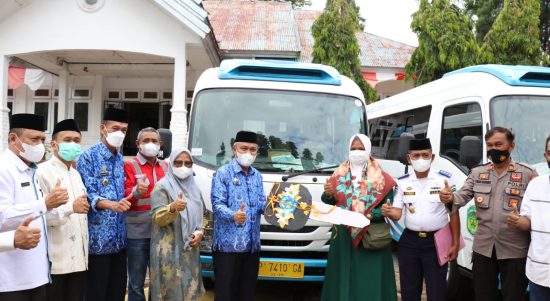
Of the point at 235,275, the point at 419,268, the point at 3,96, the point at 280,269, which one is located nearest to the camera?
the point at 419,268

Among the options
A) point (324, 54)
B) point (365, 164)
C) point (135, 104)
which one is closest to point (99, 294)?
point (365, 164)

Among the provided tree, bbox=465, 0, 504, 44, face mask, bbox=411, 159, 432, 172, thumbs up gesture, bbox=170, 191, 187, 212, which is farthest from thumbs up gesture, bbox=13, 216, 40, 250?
tree, bbox=465, 0, 504, 44

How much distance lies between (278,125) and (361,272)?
1760 mm

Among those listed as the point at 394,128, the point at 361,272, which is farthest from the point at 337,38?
the point at 361,272

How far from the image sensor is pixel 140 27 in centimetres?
1067

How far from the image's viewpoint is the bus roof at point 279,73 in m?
5.15

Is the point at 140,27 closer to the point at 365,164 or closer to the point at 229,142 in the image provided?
the point at 229,142

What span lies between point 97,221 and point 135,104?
12049 millimetres

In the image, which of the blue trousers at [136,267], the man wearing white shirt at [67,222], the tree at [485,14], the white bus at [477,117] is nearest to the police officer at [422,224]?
the white bus at [477,117]

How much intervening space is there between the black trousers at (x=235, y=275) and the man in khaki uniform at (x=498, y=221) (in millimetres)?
1630

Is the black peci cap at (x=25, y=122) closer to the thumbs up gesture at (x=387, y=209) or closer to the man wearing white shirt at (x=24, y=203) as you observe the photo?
the man wearing white shirt at (x=24, y=203)

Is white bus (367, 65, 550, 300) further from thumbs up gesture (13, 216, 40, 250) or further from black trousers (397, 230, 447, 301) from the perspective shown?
thumbs up gesture (13, 216, 40, 250)

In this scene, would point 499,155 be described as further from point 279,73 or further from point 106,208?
point 106,208

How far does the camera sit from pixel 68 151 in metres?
3.28
